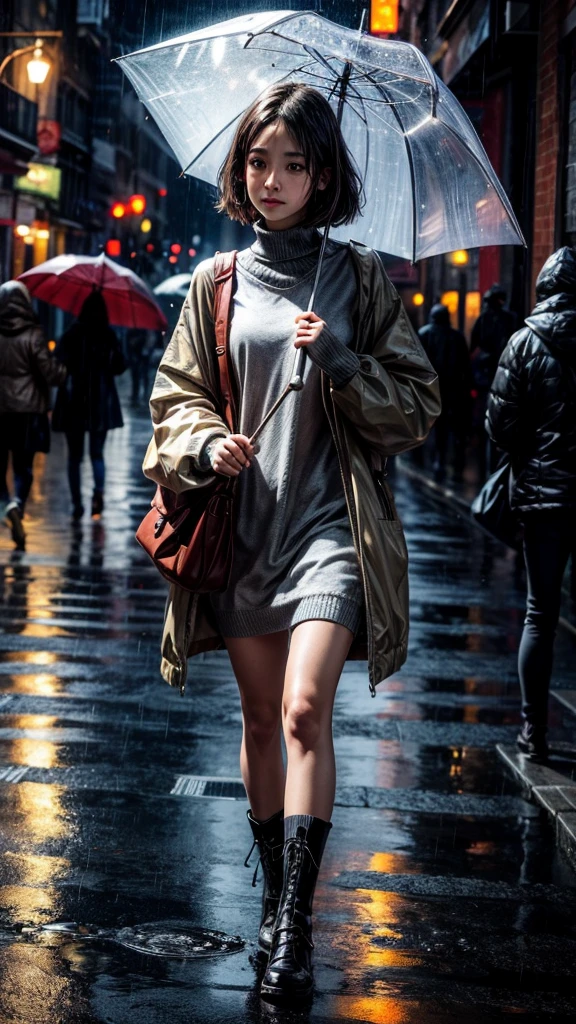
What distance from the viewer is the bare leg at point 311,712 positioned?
3.84 metres

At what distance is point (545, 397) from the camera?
21.7ft

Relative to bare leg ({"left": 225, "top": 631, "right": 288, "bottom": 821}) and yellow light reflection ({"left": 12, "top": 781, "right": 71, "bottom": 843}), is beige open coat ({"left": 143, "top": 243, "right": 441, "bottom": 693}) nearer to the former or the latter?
bare leg ({"left": 225, "top": 631, "right": 288, "bottom": 821})

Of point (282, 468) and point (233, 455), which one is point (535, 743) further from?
point (233, 455)

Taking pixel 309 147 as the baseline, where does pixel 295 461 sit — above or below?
below

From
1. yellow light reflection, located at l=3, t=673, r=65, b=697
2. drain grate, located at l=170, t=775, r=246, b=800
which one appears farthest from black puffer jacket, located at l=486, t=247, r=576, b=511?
yellow light reflection, located at l=3, t=673, r=65, b=697

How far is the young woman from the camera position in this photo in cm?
388

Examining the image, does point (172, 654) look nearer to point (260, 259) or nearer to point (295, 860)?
point (295, 860)

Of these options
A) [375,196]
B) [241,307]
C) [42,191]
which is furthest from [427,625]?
[42,191]

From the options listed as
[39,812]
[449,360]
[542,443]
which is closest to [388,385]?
[39,812]

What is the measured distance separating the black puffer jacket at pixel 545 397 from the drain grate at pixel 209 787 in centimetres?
166

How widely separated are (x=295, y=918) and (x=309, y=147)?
6.19 feet

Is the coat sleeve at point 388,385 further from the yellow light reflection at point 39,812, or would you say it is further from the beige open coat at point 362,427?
the yellow light reflection at point 39,812

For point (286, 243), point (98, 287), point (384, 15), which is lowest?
point (286, 243)

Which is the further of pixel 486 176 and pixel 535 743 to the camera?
pixel 535 743
